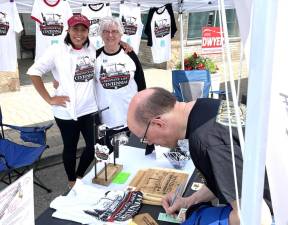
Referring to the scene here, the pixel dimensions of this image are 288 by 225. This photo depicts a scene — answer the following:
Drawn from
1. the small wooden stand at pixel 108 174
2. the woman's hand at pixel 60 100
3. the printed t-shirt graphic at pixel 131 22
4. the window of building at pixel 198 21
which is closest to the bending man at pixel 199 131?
the small wooden stand at pixel 108 174

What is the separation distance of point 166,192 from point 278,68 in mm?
1301

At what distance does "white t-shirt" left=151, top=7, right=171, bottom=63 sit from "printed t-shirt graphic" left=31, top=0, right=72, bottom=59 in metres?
1.61

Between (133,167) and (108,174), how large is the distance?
0.23 m

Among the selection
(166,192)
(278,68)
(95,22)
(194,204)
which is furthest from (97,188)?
(95,22)

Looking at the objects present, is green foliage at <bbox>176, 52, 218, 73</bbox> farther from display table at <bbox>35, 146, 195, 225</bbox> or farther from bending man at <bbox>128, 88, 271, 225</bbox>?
bending man at <bbox>128, 88, 271, 225</bbox>

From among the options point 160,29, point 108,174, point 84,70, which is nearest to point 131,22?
point 160,29

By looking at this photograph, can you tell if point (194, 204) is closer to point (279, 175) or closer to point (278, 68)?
point (279, 175)

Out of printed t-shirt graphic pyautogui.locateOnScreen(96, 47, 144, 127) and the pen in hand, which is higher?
printed t-shirt graphic pyautogui.locateOnScreen(96, 47, 144, 127)

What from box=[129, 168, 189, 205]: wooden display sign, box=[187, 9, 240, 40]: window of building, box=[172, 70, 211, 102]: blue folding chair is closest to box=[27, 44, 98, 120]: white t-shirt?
box=[129, 168, 189, 205]: wooden display sign

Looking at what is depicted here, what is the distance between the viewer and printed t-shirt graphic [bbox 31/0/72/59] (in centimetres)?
415

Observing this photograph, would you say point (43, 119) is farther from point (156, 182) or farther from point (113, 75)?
point (156, 182)

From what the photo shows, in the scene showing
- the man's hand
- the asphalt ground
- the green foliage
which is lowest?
the asphalt ground

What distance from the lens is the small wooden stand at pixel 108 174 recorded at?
2.08m

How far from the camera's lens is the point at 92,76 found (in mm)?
3078
